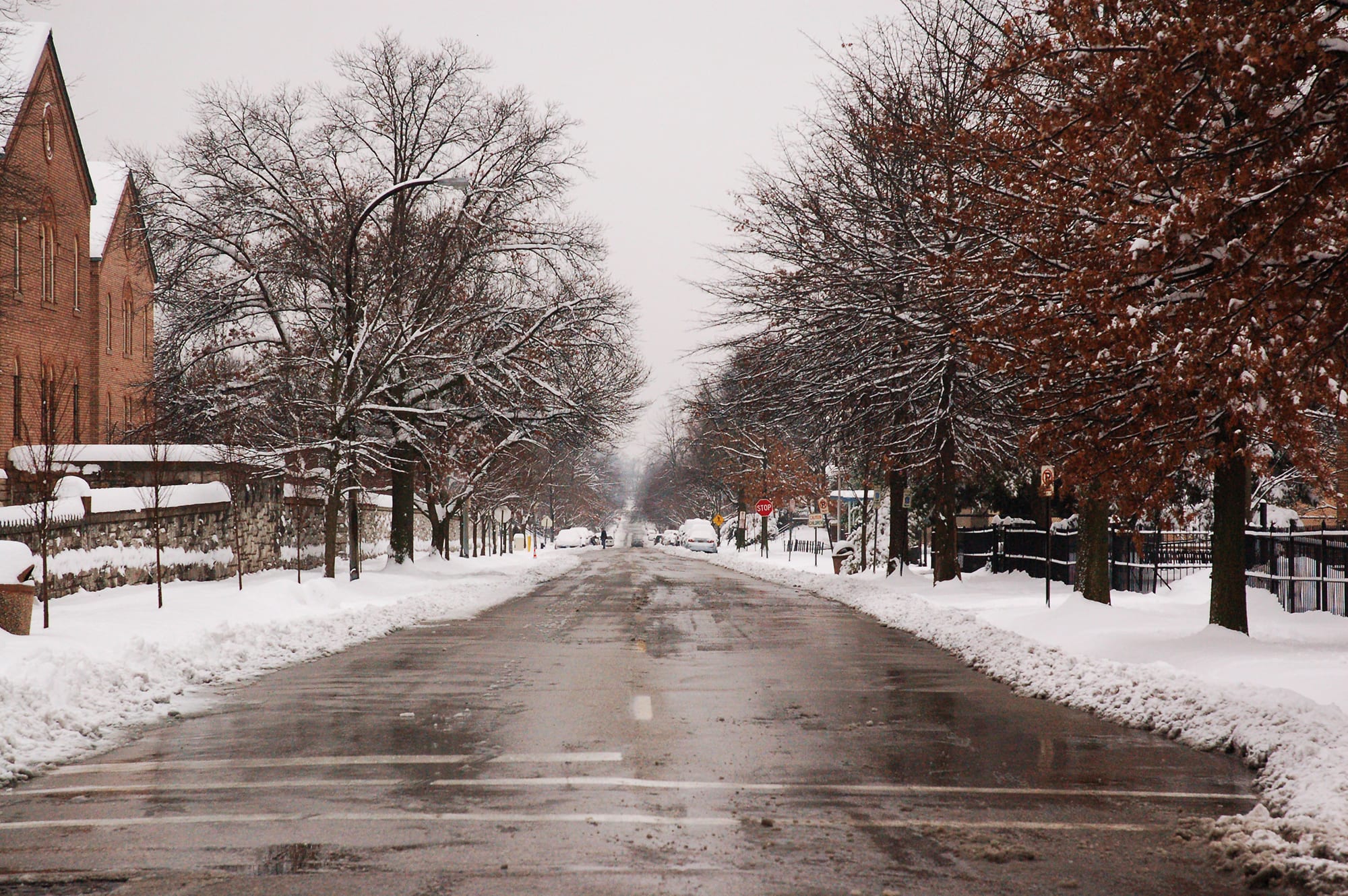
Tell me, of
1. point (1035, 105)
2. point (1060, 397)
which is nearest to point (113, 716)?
point (1060, 397)

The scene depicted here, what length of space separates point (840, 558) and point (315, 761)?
3563 cm

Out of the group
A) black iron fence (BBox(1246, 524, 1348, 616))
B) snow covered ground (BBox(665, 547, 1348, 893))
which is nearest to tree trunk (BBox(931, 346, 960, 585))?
snow covered ground (BBox(665, 547, 1348, 893))

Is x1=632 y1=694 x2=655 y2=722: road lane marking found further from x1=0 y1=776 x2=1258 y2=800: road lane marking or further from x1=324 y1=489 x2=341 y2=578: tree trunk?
x1=324 y1=489 x2=341 y2=578: tree trunk

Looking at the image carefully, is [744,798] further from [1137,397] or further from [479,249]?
[479,249]

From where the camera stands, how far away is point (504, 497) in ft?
191

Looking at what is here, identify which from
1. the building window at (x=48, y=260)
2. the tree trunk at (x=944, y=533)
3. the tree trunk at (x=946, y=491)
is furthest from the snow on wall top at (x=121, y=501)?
the tree trunk at (x=944, y=533)

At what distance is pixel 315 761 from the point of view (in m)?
9.02

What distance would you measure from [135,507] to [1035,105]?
1615 cm

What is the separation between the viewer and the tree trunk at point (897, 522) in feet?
116

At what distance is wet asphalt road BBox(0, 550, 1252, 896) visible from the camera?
6129 mm

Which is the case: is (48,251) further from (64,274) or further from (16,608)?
(16,608)

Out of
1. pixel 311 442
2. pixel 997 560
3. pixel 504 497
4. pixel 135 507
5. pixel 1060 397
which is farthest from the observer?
pixel 504 497

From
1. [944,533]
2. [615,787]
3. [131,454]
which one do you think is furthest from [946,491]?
[615,787]

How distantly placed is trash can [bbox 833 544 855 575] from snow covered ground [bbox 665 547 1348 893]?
681 inches
